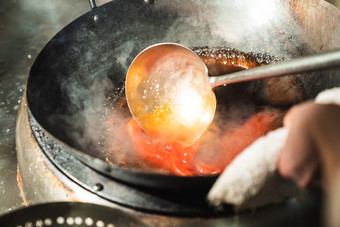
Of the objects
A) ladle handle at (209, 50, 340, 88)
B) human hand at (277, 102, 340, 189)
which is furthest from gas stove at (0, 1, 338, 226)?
ladle handle at (209, 50, 340, 88)

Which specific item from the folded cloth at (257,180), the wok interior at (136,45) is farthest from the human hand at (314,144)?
the wok interior at (136,45)

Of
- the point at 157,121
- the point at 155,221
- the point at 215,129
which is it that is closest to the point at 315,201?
the point at 155,221

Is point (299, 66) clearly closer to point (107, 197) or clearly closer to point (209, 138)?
point (209, 138)

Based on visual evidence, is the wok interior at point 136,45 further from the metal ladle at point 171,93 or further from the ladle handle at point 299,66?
the ladle handle at point 299,66

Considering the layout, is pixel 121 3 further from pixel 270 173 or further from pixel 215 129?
pixel 270 173

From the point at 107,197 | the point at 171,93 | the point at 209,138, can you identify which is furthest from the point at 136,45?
the point at 107,197

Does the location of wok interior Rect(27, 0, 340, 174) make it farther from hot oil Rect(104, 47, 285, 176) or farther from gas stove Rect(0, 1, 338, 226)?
gas stove Rect(0, 1, 338, 226)
